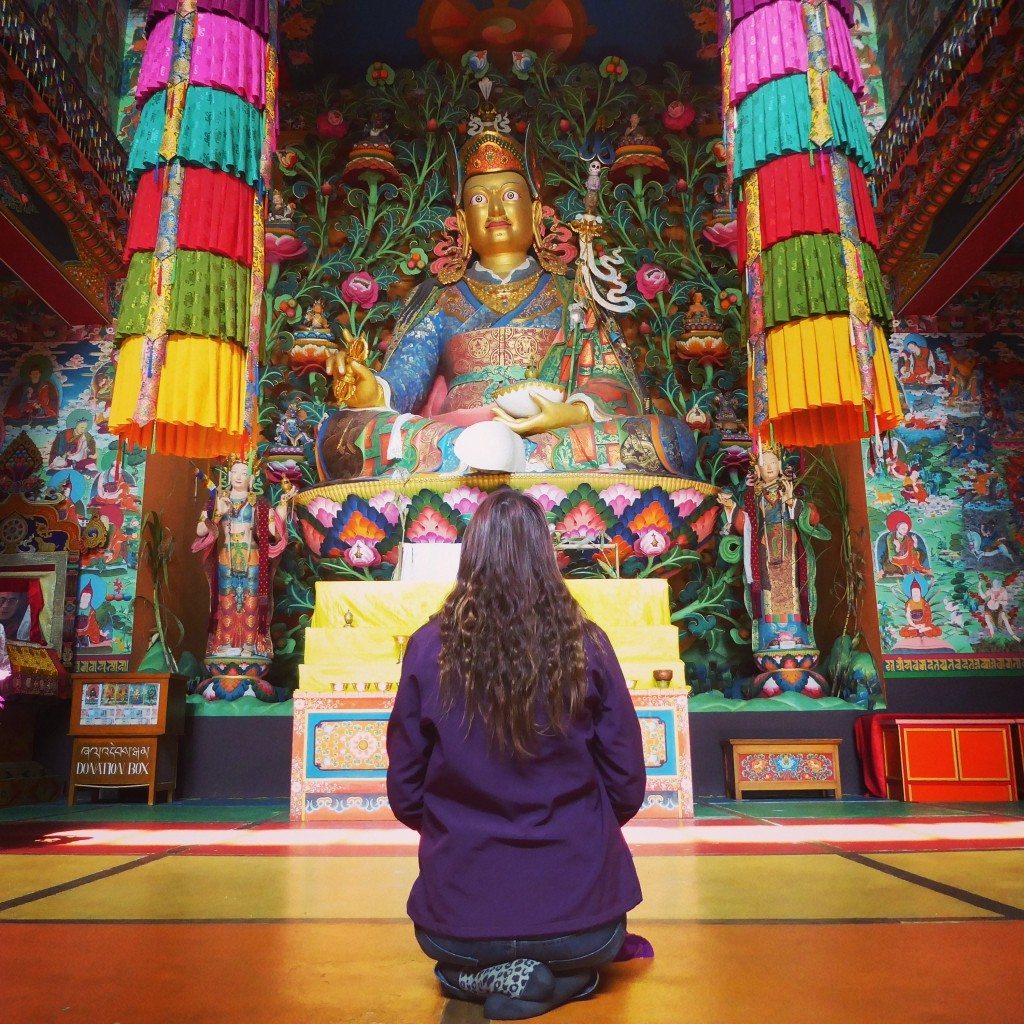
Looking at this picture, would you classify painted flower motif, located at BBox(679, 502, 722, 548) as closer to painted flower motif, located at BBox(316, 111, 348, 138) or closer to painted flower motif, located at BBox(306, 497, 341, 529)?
painted flower motif, located at BBox(306, 497, 341, 529)

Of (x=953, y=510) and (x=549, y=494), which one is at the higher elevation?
(x=549, y=494)

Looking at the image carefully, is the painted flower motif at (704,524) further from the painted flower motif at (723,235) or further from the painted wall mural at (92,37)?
the painted wall mural at (92,37)

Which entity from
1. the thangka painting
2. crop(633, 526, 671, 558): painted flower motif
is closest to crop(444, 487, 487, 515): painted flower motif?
crop(633, 526, 671, 558): painted flower motif

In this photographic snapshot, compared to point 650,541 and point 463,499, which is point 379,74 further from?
point 650,541

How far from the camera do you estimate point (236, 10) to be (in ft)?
15.6

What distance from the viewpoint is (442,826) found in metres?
1.48

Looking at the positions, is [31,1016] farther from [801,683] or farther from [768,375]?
[801,683]

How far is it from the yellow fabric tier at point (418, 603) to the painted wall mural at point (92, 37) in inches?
150

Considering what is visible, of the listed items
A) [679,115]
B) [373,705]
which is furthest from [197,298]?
[679,115]

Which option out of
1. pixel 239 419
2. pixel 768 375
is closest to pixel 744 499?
pixel 768 375

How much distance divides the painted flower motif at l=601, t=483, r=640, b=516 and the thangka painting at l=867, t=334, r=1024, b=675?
1408 mm

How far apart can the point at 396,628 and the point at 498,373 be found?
318cm

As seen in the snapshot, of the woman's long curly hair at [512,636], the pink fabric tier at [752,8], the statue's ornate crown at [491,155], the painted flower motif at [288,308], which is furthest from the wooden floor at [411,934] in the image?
the statue's ornate crown at [491,155]

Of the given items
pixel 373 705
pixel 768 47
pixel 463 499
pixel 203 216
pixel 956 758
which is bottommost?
pixel 956 758
